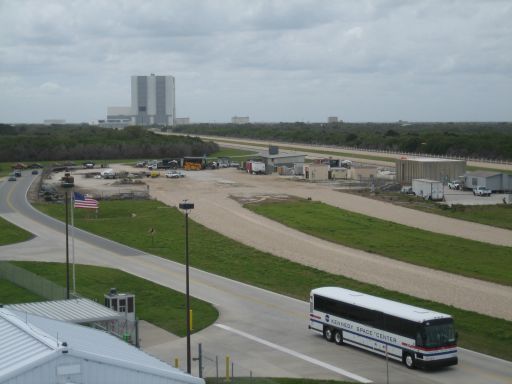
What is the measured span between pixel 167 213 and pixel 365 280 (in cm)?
3268

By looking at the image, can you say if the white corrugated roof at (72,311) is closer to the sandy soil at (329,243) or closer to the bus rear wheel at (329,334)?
the bus rear wheel at (329,334)

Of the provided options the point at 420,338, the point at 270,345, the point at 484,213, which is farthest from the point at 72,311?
the point at 484,213

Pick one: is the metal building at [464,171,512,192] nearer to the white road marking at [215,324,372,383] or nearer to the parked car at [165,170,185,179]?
the parked car at [165,170,185,179]

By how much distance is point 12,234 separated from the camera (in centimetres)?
5969

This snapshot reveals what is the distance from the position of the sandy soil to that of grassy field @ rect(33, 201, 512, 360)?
137 centimetres

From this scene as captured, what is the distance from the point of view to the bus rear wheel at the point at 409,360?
26922mm

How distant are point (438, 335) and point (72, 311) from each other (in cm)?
1340

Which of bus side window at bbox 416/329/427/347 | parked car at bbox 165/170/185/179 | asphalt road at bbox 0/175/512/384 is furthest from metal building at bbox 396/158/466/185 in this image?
bus side window at bbox 416/329/427/347

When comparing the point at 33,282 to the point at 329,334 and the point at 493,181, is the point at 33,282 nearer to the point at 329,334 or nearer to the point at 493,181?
the point at 329,334

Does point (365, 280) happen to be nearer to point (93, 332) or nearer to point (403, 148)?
point (93, 332)

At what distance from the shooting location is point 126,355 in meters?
18.6

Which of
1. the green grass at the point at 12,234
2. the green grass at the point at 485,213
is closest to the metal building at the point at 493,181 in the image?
the green grass at the point at 485,213

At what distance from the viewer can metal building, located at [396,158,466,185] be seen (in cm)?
9712

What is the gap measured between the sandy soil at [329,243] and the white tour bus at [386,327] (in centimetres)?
865
